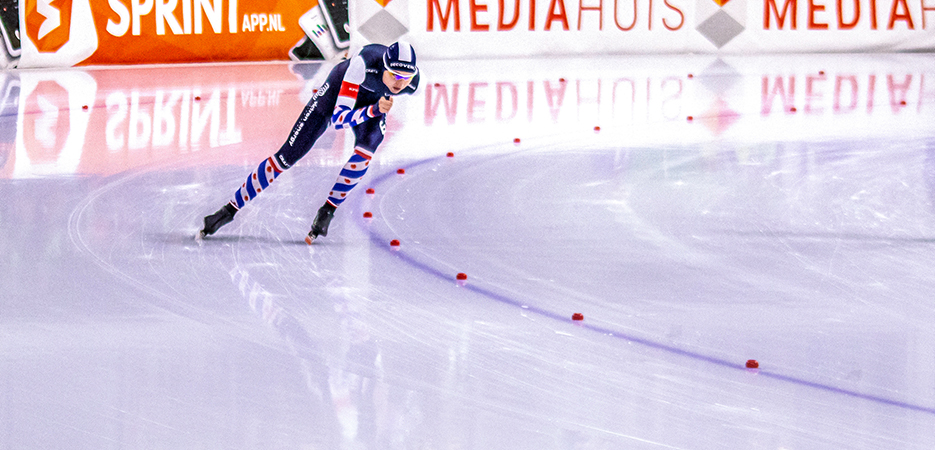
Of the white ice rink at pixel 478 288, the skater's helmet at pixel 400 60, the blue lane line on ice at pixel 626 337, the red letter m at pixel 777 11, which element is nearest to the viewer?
the white ice rink at pixel 478 288

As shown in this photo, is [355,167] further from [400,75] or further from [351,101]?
[400,75]

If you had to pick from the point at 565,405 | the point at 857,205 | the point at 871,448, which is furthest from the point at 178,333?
the point at 857,205

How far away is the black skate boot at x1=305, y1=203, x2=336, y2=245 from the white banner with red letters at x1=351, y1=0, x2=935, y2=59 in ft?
24.3

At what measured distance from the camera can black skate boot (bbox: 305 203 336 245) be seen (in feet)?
14.0

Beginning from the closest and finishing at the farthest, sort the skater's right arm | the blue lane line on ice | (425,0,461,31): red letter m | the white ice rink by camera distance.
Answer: the white ice rink → the blue lane line on ice → the skater's right arm → (425,0,461,31): red letter m

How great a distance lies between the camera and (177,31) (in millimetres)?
11070

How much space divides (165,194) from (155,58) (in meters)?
6.46

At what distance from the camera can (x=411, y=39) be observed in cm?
1166

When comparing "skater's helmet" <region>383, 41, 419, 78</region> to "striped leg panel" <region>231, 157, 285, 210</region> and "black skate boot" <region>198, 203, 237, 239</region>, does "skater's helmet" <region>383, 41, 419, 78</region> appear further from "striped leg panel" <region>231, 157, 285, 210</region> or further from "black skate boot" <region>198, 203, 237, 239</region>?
"black skate boot" <region>198, 203, 237, 239</region>

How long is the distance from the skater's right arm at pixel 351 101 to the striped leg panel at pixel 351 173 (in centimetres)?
18

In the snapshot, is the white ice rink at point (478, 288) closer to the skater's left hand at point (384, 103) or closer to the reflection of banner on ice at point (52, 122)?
the reflection of banner on ice at point (52, 122)

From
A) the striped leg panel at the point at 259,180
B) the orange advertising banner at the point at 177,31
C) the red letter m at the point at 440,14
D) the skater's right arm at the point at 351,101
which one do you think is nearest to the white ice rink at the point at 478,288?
the striped leg panel at the point at 259,180

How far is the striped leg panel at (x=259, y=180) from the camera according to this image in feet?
13.9

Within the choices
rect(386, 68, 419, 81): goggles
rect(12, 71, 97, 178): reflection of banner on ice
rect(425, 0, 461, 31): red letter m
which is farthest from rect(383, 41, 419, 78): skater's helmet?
rect(425, 0, 461, 31): red letter m
